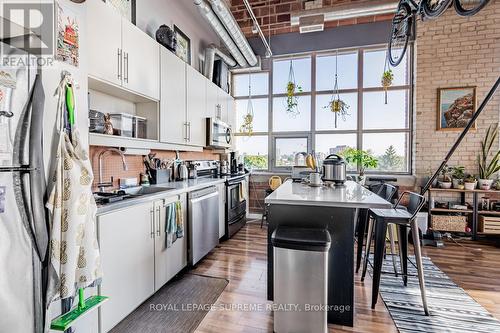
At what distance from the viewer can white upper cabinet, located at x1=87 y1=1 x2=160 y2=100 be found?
1.97 metres

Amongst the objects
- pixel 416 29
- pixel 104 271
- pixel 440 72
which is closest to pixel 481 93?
pixel 440 72

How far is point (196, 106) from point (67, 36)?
2.25 metres

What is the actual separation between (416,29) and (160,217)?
197 inches

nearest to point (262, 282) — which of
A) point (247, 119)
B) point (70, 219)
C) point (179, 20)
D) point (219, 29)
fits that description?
point (70, 219)

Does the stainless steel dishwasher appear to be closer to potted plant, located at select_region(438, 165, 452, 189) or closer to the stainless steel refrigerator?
the stainless steel refrigerator

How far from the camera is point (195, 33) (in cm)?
431

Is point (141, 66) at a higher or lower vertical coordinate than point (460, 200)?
higher

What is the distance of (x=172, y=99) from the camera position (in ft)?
10.1

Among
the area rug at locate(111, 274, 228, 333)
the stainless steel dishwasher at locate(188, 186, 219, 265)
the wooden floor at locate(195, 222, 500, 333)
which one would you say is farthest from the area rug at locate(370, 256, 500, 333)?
the stainless steel dishwasher at locate(188, 186, 219, 265)

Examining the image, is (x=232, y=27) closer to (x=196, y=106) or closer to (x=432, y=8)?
(x=196, y=106)

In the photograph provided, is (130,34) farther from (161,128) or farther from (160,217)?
(160,217)

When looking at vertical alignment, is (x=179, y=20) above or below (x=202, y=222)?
above

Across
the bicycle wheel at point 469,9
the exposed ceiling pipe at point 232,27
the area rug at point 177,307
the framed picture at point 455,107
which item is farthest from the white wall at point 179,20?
the framed picture at point 455,107

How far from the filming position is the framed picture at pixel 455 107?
4145mm
